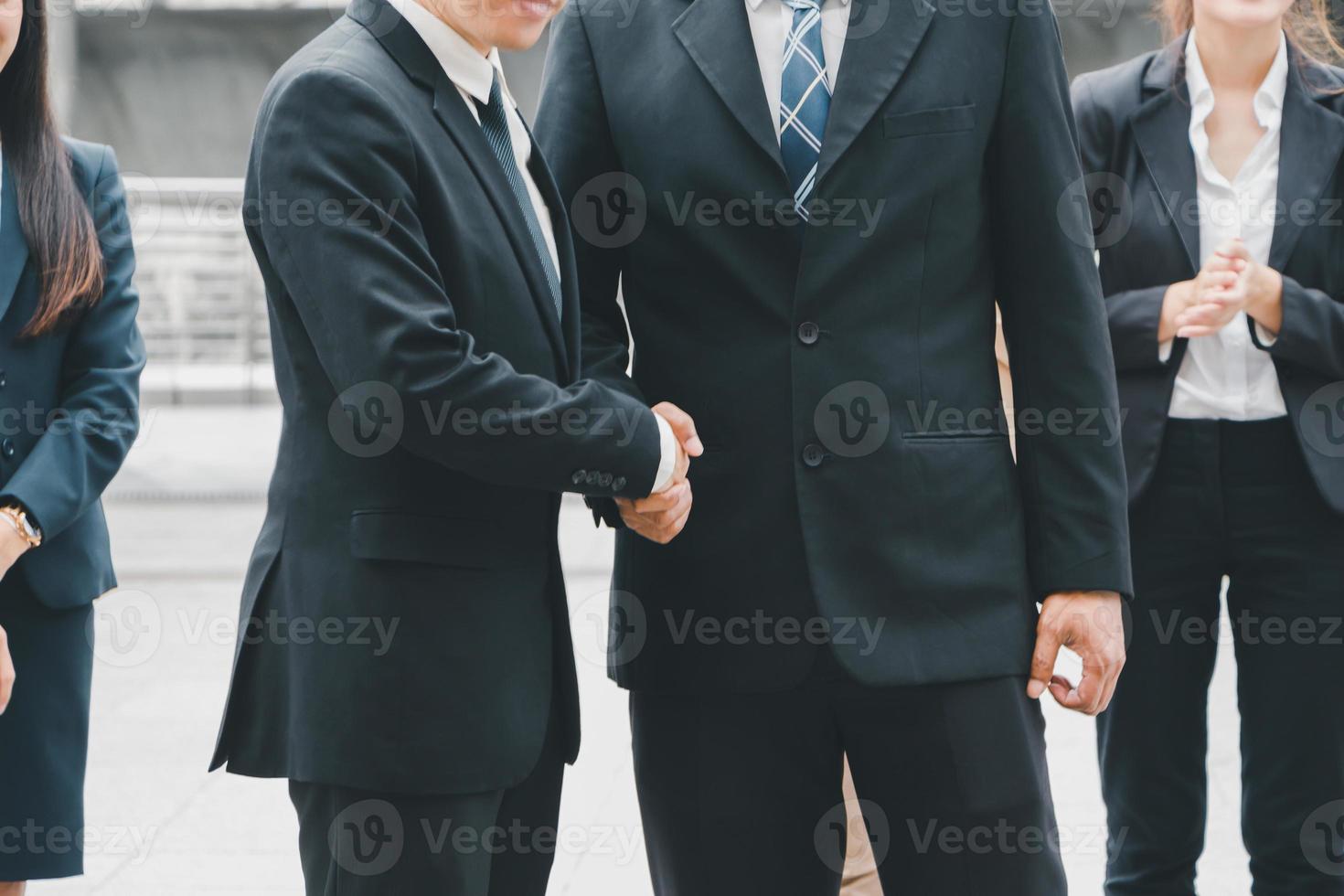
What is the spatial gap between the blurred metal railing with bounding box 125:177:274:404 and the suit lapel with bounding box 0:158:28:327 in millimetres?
7868

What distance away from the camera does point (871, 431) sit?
2.00m

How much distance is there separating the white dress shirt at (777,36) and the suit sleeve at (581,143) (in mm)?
226

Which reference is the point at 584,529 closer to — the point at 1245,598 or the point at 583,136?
the point at 1245,598

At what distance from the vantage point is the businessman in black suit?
5.64 feet

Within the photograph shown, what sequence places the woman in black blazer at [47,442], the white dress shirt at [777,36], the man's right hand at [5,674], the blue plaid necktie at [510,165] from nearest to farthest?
the blue plaid necktie at [510,165] → the white dress shirt at [777,36] → the man's right hand at [5,674] → the woman in black blazer at [47,442]

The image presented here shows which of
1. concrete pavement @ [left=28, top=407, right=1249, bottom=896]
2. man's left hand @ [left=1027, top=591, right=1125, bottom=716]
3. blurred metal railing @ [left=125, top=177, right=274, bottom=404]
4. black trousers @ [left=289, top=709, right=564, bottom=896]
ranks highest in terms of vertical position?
blurred metal railing @ [left=125, top=177, right=274, bottom=404]

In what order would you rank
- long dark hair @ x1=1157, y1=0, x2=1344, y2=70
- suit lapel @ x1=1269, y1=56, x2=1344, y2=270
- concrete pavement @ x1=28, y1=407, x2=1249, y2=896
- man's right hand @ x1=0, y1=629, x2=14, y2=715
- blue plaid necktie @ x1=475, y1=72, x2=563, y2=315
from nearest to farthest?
blue plaid necktie @ x1=475, y1=72, x2=563, y2=315 → man's right hand @ x1=0, y1=629, x2=14, y2=715 → suit lapel @ x1=1269, y1=56, x2=1344, y2=270 → long dark hair @ x1=1157, y1=0, x2=1344, y2=70 → concrete pavement @ x1=28, y1=407, x2=1249, y2=896

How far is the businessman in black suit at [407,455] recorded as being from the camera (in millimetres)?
1719
